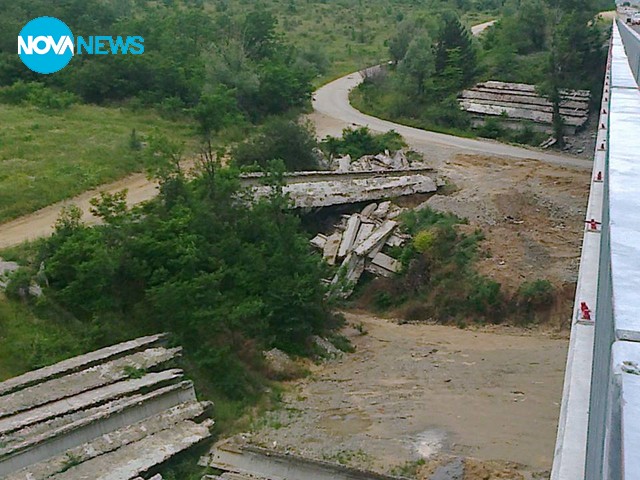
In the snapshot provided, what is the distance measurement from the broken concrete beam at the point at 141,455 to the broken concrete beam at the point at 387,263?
835 centimetres

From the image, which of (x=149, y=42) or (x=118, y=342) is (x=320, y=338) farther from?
(x=149, y=42)

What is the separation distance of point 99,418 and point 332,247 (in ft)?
→ 32.0

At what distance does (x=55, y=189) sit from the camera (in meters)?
18.2

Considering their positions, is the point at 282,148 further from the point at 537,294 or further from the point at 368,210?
the point at 537,294

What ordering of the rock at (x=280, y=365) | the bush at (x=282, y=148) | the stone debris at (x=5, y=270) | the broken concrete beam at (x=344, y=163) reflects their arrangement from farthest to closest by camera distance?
the broken concrete beam at (x=344, y=163) < the bush at (x=282, y=148) < the rock at (x=280, y=365) < the stone debris at (x=5, y=270)

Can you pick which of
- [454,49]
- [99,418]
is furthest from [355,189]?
[454,49]

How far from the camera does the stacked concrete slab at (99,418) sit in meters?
8.87

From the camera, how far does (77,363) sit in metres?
10.9

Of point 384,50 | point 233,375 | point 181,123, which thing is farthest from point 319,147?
point 384,50

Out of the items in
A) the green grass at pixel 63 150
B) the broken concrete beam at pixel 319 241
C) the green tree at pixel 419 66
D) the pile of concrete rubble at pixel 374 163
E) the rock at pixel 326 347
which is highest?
the green tree at pixel 419 66

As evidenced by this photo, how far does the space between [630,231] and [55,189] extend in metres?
17.0

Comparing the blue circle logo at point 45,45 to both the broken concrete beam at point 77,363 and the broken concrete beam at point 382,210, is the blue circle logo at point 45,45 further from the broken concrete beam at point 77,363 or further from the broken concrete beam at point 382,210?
the broken concrete beam at point 77,363

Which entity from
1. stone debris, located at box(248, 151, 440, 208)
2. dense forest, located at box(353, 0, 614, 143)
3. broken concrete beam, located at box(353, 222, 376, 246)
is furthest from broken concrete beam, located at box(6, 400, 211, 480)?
dense forest, located at box(353, 0, 614, 143)

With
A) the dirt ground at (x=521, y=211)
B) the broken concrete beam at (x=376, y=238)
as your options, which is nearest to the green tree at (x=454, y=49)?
the dirt ground at (x=521, y=211)
